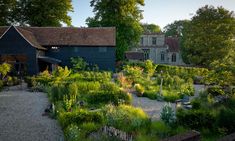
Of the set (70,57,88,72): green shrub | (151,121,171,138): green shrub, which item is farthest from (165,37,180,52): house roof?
(151,121,171,138): green shrub

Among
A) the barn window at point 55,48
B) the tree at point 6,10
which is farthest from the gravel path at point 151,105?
the tree at point 6,10

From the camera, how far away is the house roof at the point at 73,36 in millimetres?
39656

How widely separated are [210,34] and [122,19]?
15.0 metres

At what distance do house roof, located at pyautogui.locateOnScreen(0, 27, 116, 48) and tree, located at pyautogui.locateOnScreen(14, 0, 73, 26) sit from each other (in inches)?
253

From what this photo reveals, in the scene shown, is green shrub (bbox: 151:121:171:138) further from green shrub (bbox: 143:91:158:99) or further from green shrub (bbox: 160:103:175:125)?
green shrub (bbox: 143:91:158:99)

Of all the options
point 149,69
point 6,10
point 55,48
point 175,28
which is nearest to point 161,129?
point 149,69

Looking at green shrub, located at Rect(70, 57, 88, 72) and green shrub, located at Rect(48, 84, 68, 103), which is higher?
green shrub, located at Rect(70, 57, 88, 72)

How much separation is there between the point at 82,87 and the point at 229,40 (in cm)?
2909

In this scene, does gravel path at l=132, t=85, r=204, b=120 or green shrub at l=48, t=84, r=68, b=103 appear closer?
gravel path at l=132, t=85, r=204, b=120

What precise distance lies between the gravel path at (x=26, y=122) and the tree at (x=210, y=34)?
30290 millimetres

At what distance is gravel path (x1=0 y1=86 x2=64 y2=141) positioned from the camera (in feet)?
35.7

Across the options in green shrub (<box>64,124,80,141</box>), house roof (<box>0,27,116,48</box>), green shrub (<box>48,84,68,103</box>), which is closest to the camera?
green shrub (<box>64,124,80,141</box>)

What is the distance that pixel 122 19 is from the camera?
4403cm

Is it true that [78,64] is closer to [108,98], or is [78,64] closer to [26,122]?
[108,98]
